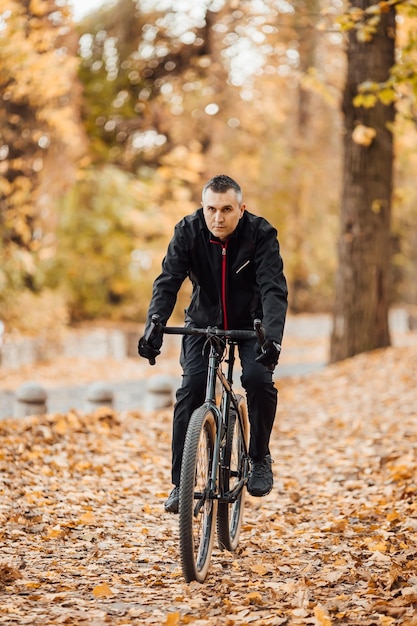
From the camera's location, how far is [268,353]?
4402 millimetres

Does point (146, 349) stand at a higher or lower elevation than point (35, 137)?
lower

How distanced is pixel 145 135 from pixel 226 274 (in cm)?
1790

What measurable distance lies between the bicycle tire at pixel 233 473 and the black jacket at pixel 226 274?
0.63 meters

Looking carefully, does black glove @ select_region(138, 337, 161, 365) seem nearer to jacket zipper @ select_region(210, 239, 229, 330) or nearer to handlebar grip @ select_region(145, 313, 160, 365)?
handlebar grip @ select_region(145, 313, 160, 365)

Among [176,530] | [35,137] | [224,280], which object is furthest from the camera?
[35,137]

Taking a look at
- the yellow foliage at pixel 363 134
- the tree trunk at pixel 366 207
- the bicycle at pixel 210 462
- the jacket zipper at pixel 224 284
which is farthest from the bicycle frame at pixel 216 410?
the tree trunk at pixel 366 207

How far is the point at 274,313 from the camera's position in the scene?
14.9 ft

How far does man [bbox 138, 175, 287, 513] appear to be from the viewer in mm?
4609

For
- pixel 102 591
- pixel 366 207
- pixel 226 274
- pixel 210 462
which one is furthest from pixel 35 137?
pixel 102 591

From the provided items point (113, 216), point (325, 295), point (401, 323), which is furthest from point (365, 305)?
point (325, 295)

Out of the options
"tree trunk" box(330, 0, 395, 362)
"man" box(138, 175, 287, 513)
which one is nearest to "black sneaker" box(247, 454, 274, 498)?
"man" box(138, 175, 287, 513)

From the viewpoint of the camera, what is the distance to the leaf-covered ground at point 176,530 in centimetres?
405

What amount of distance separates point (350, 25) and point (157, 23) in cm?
1255

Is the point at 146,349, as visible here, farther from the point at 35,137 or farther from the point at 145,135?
the point at 145,135
